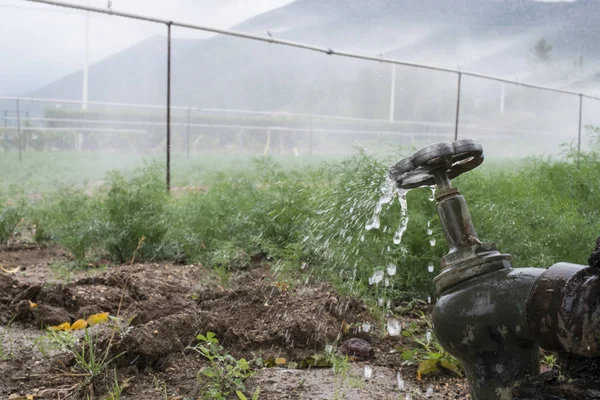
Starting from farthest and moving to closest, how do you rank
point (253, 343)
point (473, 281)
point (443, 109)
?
point (443, 109) < point (253, 343) < point (473, 281)

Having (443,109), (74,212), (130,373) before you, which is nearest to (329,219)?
(130,373)

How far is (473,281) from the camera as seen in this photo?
1.24m

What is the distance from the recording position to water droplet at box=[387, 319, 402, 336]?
2.62m

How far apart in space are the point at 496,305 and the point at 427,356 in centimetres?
113

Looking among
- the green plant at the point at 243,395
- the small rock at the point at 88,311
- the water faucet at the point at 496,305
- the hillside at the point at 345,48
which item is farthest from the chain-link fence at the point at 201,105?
the water faucet at the point at 496,305

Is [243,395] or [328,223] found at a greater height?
[328,223]

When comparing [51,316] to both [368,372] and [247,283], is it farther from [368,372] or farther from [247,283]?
[368,372]

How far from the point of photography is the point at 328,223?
303 centimetres

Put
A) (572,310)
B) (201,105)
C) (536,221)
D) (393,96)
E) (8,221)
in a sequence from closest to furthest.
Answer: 1. (572,310)
2. (536,221)
3. (8,221)
4. (201,105)
5. (393,96)

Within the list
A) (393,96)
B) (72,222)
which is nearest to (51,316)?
(72,222)

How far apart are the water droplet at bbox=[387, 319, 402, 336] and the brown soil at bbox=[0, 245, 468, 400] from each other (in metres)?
0.06

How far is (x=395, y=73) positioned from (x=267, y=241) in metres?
6.32

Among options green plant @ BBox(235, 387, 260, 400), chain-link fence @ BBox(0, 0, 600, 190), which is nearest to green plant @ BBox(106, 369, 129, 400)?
green plant @ BBox(235, 387, 260, 400)

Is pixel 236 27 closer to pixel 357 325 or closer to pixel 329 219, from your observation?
pixel 329 219
